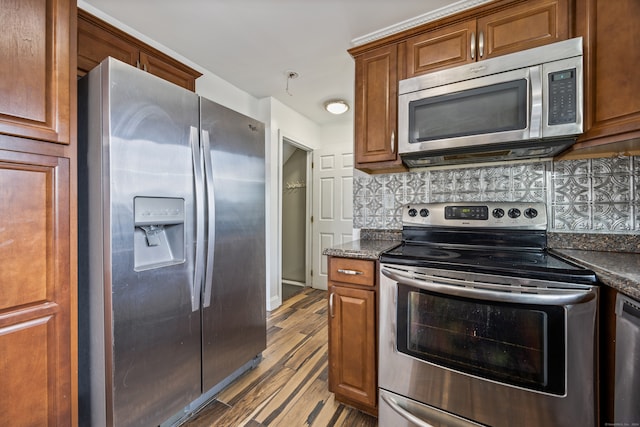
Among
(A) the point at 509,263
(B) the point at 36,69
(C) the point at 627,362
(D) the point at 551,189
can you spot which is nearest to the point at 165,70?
(B) the point at 36,69

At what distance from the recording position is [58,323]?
3.65 feet

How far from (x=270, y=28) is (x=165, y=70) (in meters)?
0.85

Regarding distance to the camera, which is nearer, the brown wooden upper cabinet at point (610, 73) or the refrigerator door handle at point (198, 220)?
the brown wooden upper cabinet at point (610, 73)

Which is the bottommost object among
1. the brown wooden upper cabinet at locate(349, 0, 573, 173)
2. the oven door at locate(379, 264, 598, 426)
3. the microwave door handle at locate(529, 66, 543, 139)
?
the oven door at locate(379, 264, 598, 426)

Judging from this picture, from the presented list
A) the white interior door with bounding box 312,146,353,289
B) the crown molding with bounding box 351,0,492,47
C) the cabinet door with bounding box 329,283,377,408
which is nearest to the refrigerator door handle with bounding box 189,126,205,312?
the cabinet door with bounding box 329,283,377,408

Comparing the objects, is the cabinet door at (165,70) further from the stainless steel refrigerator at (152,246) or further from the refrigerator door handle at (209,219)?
the refrigerator door handle at (209,219)

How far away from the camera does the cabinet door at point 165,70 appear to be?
6.17 feet

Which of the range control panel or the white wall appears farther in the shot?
the white wall

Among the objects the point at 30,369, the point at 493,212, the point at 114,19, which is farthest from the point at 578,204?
the point at 114,19

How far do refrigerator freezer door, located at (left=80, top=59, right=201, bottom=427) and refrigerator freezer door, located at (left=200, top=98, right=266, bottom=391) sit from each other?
108 millimetres

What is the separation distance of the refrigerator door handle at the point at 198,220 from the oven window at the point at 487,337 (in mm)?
1111

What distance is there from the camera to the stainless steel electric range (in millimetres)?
1004

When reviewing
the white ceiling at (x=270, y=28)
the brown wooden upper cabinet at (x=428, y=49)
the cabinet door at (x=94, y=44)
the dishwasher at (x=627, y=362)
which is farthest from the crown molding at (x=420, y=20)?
the dishwasher at (x=627, y=362)

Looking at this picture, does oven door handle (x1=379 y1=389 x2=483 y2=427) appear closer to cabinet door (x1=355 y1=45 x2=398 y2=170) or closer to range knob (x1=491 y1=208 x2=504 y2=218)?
range knob (x1=491 y1=208 x2=504 y2=218)
